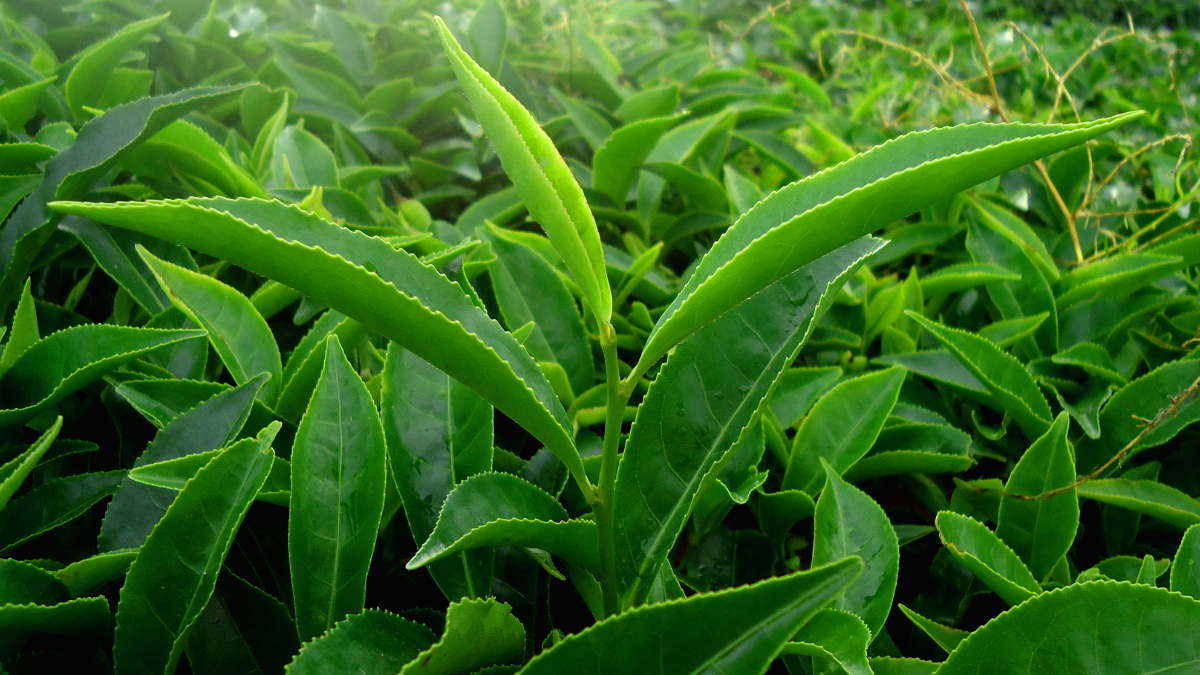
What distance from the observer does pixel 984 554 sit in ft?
3.11

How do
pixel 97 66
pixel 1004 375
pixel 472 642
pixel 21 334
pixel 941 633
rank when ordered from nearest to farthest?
pixel 472 642 → pixel 941 633 → pixel 21 334 → pixel 1004 375 → pixel 97 66

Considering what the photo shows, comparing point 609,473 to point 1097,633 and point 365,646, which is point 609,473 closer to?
point 365,646

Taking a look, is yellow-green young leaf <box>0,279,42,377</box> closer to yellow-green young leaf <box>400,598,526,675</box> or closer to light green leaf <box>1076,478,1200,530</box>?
yellow-green young leaf <box>400,598,526,675</box>

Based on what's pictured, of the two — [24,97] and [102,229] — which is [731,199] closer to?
[102,229]

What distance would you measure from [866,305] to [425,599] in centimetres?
94

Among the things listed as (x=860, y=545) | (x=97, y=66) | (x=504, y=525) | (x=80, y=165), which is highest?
(x=97, y=66)

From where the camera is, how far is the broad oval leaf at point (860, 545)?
2.88 ft

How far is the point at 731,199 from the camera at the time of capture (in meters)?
1.59

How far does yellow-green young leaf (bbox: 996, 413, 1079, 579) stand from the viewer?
1.02m

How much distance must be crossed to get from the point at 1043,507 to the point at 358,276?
0.95 m

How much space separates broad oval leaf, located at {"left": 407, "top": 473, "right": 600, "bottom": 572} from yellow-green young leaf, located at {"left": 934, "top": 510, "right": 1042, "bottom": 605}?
1.45ft

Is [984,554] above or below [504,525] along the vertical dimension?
below

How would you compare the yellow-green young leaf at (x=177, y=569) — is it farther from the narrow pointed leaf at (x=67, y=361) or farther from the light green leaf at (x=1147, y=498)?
the light green leaf at (x=1147, y=498)

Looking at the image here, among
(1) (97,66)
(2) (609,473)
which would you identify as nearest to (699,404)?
(2) (609,473)
